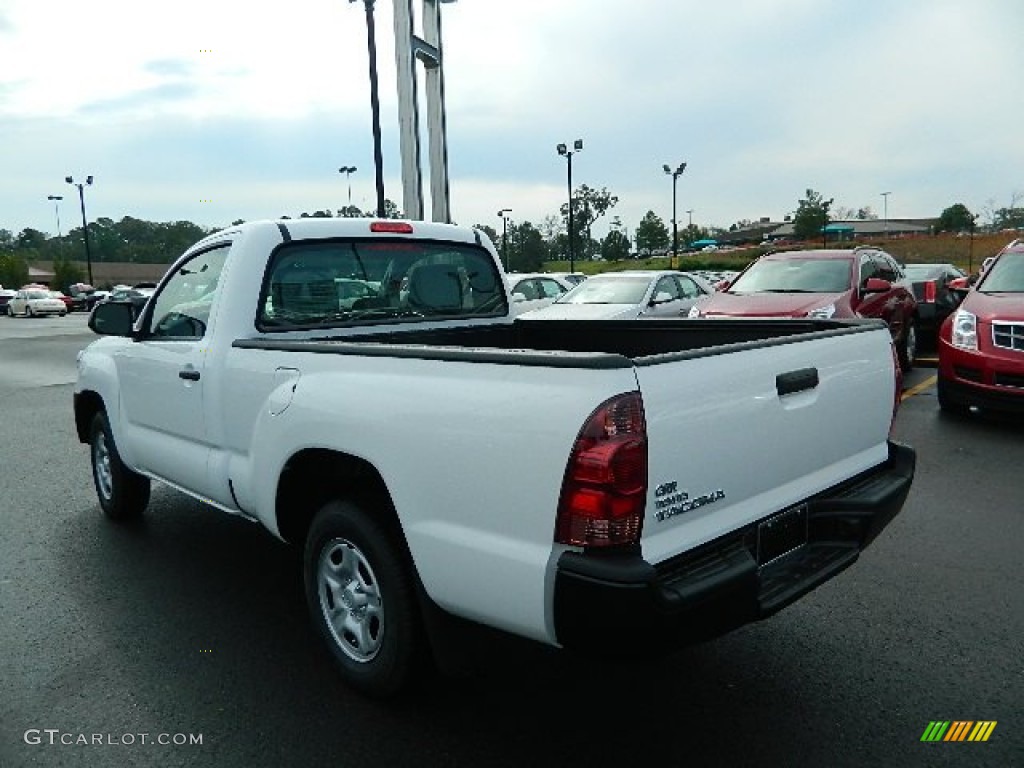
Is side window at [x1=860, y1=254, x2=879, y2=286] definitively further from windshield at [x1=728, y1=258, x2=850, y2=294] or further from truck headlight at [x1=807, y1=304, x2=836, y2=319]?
truck headlight at [x1=807, y1=304, x2=836, y2=319]

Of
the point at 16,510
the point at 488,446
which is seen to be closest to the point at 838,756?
the point at 488,446

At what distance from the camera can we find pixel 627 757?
2648 mm

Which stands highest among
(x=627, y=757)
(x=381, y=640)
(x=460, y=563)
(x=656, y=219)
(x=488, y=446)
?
(x=656, y=219)

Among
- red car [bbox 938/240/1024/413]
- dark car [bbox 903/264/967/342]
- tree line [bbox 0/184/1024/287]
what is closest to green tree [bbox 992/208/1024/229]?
tree line [bbox 0/184/1024/287]

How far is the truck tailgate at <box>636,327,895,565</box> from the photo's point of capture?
2.29 m

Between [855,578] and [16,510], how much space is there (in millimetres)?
5583

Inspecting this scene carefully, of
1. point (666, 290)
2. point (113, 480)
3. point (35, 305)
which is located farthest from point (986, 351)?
point (35, 305)

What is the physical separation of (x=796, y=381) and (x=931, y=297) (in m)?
12.4

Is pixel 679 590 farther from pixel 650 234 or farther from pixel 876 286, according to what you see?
pixel 650 234

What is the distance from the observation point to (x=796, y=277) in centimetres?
1086

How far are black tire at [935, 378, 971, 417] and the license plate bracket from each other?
5.73m

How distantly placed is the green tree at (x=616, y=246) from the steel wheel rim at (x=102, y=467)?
97039mm

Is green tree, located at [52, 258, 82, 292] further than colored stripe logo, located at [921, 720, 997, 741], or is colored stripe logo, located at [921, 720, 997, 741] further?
green tree, located at [52, 258, 82, 292]

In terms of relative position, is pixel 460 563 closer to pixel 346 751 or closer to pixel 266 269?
pixel 346 751
